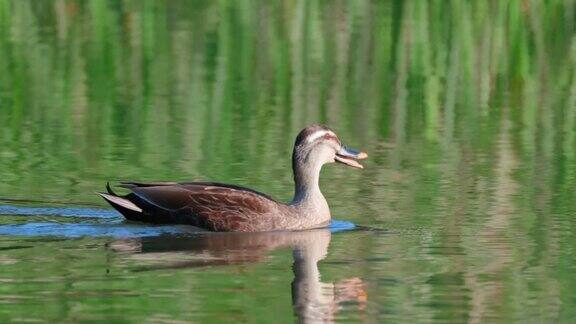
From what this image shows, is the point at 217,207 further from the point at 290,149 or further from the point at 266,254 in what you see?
the point at 290,149

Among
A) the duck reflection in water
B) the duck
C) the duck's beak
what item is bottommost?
the duck reflection in water

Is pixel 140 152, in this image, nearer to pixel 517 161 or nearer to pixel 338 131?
pixel 338 131

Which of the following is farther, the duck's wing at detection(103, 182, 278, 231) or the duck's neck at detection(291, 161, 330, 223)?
the duck's neck at detection(291, 161, 330, 223)

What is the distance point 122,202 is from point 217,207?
2.38 ft

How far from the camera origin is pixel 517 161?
50.6ft

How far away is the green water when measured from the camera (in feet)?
33.6

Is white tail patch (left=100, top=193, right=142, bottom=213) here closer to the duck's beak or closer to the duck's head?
the duck's head

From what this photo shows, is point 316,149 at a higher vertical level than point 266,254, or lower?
higher

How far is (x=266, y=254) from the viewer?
1184 centimetres

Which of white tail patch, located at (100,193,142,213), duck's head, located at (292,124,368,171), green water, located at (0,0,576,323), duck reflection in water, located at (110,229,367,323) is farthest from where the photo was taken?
duck's head, located at (292,124,368,171)

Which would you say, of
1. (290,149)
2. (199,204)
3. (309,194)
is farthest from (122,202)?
(290,149)

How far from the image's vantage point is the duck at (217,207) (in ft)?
42.8

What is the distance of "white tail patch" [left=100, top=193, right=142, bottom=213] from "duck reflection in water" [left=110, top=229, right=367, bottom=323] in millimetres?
630

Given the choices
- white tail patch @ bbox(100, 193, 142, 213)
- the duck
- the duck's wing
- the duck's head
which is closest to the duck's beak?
the duck's head
